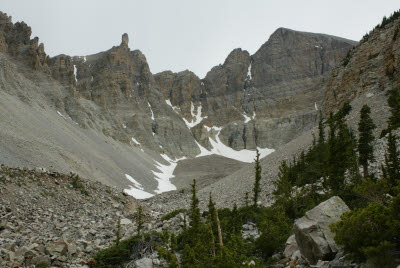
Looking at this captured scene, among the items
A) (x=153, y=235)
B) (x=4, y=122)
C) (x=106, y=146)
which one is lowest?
(x=153, y=235)

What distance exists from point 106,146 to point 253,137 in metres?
95.6

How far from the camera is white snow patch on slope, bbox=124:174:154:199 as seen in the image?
56600 mm

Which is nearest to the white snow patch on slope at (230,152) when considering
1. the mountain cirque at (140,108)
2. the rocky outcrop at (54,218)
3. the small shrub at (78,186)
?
the mountain cirque at (140,108)

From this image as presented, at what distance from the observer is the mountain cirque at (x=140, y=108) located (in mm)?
59688

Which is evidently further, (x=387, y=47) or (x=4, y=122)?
(x=387, y=47)

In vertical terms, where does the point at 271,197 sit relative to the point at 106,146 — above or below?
below

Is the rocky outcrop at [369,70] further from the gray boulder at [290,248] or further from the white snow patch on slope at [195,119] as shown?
the white snow patch on slope at [195,119]

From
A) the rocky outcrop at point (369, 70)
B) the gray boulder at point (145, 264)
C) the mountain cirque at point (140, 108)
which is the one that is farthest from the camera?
the mountain cirque at point (140, 108)

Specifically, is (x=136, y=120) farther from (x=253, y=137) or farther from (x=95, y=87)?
(x=253, y=137)

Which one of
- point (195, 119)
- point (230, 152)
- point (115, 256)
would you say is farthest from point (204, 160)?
point (115, 256)

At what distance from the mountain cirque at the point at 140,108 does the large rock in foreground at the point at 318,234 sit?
3601cm

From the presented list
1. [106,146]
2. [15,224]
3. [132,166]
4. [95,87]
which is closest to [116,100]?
[95,87]

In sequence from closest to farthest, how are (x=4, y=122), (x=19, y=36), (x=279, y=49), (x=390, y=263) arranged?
1. (x=390, y=263)
2. (x=4, y=122)
3. (x=19, y=36)
4. (x=279, y=49)

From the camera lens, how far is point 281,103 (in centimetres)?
16750
